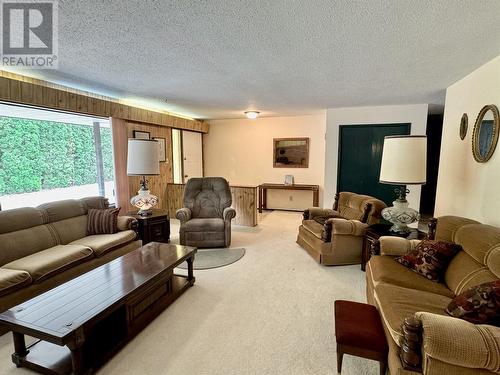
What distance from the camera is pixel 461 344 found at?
3.93ft

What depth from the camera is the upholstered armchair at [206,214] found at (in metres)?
3.88

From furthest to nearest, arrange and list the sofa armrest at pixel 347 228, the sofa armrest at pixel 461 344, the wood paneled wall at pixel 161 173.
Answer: the wood paneled wall at pixel 161 173 → the sofa armrest at pixel 347 228 → the sofa armrest at pixel 461 344

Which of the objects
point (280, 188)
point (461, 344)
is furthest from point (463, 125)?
point (280, 188)

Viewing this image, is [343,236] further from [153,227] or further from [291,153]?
[291,153]

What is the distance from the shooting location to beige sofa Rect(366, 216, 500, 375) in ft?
3.92

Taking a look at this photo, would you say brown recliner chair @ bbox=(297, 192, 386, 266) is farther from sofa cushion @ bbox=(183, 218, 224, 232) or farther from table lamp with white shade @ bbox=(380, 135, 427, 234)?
sofa cushion @ bbox=(183, 218, 224, 232)

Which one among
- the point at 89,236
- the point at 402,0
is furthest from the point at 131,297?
the point at 402,0

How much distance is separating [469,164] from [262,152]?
4.37 m

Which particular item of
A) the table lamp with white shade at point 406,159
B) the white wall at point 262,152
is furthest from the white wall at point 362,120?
the table lamp with white shade at point 406,159

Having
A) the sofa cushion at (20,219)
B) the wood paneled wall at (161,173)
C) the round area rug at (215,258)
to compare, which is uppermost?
the wood paneled wall at (161,173)

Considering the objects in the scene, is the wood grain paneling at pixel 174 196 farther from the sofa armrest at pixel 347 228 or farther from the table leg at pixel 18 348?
the table leg at pixel 18 348

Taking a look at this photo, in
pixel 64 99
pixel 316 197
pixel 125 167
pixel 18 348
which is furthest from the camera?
pixel 316 197

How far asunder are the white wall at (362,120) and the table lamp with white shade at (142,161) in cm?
337

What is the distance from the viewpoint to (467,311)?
1412 mm
